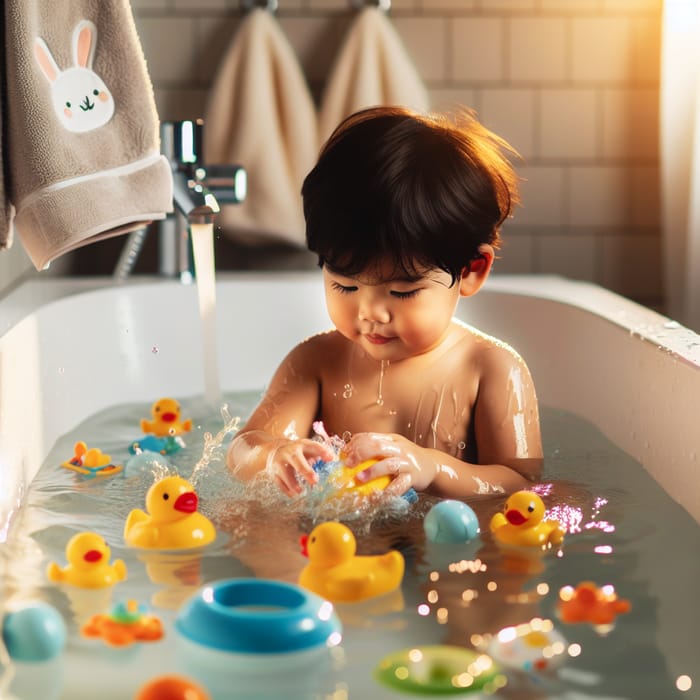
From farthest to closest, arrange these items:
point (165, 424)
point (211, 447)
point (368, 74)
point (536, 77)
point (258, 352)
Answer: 1. point (536, 77)
2. point (368, 74)
3. point (258, 352)
4. point (165, 424)
5. point (211, 447)

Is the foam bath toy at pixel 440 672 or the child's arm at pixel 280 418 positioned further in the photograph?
the child's arm at pixel 280 418

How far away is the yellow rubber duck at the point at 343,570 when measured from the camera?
1.12 metres

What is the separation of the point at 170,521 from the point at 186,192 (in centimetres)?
100

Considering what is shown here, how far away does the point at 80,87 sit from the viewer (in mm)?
1425

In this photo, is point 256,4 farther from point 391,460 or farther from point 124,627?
point 124,627

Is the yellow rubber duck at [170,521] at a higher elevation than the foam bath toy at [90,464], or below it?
higher

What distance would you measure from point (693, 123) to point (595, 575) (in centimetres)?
160

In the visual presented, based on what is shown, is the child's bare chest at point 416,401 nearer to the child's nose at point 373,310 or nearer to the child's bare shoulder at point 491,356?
the child's bare shoulder at point 491,356

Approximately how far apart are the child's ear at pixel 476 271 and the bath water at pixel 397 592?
279 mm

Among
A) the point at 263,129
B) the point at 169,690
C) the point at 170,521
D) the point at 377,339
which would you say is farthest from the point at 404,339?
the point at 263,129

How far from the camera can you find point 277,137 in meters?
2.63

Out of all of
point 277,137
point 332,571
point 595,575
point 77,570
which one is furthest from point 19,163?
point 277,137

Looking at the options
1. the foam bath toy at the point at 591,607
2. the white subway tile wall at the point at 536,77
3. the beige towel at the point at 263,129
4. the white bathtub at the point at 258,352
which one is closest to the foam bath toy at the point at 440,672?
the foam bath toy at the point at 591,607

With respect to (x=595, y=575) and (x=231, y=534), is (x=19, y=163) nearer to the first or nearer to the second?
(x=231, y=534)
